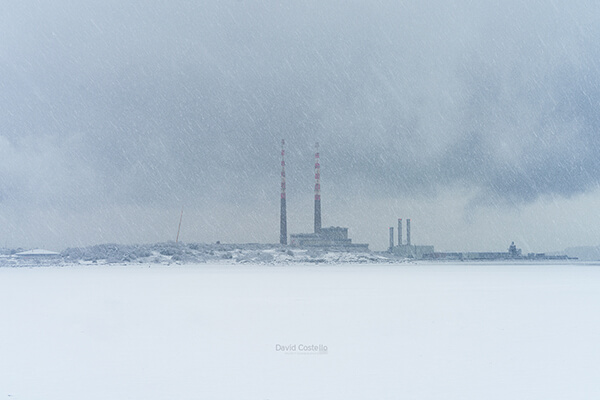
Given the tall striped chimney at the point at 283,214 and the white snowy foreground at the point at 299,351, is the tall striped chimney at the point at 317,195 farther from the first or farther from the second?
the white snowy foreground at the point at 299,351

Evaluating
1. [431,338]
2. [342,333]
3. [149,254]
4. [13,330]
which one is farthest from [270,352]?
[149,254]

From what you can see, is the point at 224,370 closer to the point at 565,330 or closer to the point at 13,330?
the point at 13,330

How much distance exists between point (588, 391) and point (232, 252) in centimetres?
9177

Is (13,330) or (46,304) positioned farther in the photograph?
(46,304)

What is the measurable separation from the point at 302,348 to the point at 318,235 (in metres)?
88.7

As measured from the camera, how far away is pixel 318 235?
10000cm

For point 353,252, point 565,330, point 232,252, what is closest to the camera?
point 565,330

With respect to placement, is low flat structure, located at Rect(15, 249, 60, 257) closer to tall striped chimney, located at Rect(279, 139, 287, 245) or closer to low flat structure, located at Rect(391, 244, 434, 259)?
tall striped chimney, located at Rect(279, 139, 287, 245)

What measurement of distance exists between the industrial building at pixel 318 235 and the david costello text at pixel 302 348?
81600 millimetres

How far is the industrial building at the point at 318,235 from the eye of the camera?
93.6 m

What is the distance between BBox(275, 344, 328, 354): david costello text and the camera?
11000mm

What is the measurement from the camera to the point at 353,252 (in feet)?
348

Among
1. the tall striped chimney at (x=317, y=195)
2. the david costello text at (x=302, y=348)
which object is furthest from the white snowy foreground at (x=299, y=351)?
the tall striped chimney at (x=317, y=195)

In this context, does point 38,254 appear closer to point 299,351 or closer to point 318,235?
point 318,235
